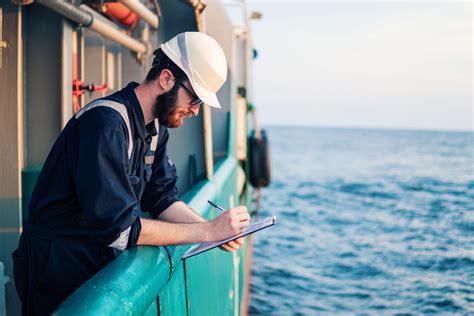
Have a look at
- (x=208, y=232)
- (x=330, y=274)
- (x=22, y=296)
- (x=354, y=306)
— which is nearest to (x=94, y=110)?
(x=208, y=232)

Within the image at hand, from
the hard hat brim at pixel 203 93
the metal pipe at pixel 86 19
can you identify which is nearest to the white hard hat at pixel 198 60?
the hard hat brim at pixel 203 93

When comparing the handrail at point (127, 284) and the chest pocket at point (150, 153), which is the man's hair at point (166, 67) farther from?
the handrail at point (127, 284)

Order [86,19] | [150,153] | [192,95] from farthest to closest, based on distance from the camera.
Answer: [86,19], [150,153], [192,95]

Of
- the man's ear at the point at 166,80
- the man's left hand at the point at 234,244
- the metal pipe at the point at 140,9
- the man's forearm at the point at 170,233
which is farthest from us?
the metal pipe at the point at 140,9

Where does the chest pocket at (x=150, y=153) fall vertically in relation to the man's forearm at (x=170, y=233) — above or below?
above

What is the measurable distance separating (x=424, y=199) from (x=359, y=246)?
627 cm

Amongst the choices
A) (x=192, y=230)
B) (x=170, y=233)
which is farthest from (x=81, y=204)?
(x=192, y=230)

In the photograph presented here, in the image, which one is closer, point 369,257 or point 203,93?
point 203,93

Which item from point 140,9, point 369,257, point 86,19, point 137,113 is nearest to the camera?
point 137,113

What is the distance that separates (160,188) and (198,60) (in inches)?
31.8

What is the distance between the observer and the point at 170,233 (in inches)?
97.7

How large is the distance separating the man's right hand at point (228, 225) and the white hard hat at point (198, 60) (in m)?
0.51

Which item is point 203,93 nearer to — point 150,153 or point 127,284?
point 150,153

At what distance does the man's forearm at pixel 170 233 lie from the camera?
2408 mm
